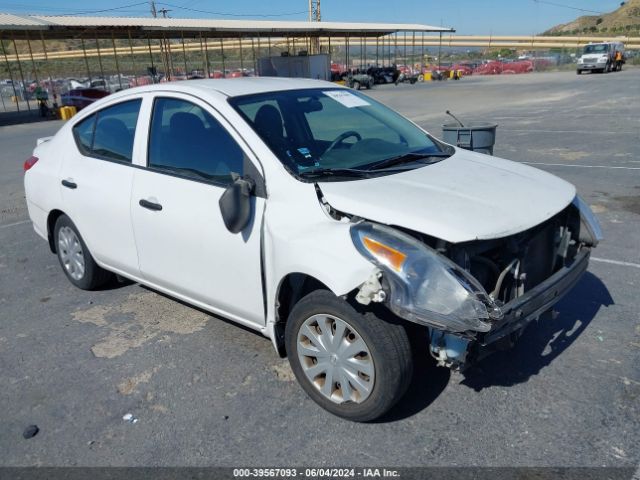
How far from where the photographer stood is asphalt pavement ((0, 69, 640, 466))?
9.10ft

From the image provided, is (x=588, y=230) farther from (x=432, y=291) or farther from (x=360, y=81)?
(x=360, y=81)

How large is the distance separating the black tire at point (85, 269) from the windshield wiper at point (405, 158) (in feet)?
8.61

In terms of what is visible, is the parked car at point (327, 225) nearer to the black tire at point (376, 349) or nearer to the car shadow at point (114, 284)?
the black tire at point (376, 349)

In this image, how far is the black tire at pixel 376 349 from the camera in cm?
268

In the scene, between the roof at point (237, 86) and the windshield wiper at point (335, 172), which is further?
the roof at point (237, 86)

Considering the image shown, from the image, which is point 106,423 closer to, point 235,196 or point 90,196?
point 235,196

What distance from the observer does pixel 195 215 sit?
342 centimetres

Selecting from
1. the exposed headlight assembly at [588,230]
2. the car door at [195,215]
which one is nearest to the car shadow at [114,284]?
the car door at [195,215]

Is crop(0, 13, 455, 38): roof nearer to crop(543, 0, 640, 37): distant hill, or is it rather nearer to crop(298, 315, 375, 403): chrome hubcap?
crop(298, 315, 375, 403): chrome hubcap

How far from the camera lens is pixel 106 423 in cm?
306

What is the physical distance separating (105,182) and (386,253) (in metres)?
2.51

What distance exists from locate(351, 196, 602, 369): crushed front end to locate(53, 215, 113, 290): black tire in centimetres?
281

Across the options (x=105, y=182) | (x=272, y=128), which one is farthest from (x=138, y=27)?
(x=272, y=128)

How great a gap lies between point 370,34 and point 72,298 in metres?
45.2
